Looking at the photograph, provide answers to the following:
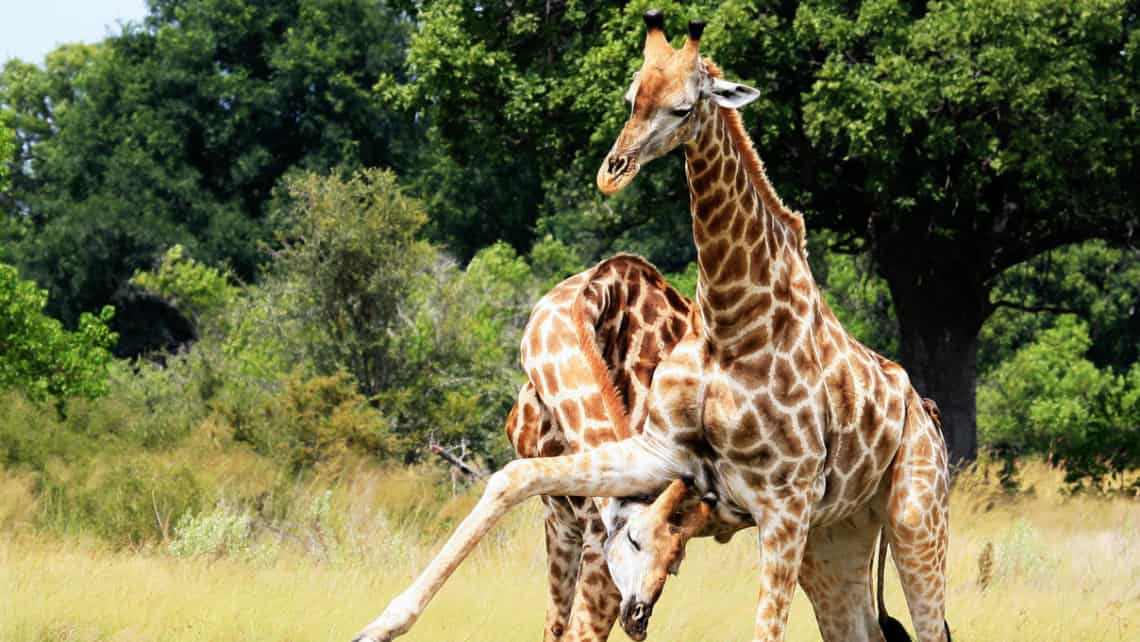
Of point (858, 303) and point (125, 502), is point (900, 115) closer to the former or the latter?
point (125, 502)

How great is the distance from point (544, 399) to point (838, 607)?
1719 millimetres

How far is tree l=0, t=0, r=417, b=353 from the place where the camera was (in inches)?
1572

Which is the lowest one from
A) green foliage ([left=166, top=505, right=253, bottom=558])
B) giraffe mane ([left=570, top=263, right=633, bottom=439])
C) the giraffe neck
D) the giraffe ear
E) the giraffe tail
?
the giraffe tail

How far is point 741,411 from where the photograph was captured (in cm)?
568

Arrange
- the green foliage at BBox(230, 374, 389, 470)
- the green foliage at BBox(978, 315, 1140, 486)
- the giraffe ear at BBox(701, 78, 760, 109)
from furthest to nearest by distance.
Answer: the green foliage at BBox(978, 315, 1140, 486) < the green foliage at BBox(230, 374, 389, 470) < the giraffe ear at BBox(701, 78, 760, 109)

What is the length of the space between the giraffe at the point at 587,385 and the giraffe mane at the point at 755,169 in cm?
59

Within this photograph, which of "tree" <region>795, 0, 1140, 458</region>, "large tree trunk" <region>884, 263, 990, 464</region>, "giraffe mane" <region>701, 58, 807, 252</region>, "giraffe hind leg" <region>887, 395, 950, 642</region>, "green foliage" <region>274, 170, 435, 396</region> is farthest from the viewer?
"large tree trunk" <region>884, 263, 990, 464</region>

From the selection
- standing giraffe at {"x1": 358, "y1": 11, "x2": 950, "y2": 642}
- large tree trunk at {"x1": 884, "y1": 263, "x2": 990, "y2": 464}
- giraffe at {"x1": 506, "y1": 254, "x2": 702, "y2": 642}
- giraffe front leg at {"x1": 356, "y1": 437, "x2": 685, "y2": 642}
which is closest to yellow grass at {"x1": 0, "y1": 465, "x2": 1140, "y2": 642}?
giraffe at {"x1": 506, "y1": 254, "x2": 702, "y2": 642}

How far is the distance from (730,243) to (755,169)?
14.7 inches

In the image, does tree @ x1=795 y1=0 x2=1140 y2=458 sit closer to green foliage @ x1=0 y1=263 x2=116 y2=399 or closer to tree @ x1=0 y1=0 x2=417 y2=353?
green foliage @ x1=0 y1=263 x2=116 y2=399

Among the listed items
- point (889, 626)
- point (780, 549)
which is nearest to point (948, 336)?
point (889, 626)

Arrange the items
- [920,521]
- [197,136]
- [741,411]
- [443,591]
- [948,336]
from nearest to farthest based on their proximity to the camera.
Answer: [741,411]
[920,521]
[443,591]
[948,336]
[197,136]

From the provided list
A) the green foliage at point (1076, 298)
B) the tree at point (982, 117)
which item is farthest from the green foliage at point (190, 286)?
the tree at point (982, 117)

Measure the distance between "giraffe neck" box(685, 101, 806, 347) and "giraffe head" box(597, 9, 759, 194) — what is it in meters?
0.31
